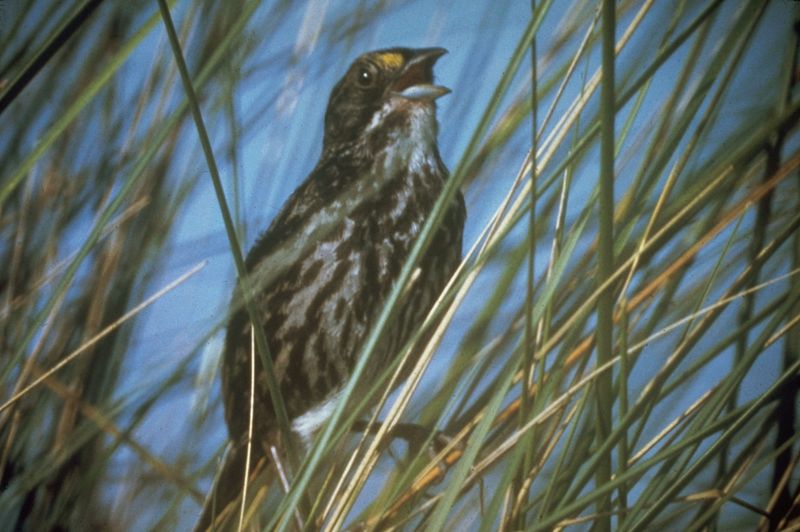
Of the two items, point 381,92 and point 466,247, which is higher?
point 381,92

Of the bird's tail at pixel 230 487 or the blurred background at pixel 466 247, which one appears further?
the bird's tail at pixel 230 487

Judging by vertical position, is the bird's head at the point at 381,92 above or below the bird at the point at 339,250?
above

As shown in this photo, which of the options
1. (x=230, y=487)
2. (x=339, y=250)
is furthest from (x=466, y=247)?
(x=230, y=487)

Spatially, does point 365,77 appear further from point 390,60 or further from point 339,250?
point 339,250

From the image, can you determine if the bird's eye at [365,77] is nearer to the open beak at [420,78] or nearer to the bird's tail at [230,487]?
the open beak at [420,78]

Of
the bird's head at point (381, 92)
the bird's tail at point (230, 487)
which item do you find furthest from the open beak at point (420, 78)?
the bird's tail at point (230, 487)

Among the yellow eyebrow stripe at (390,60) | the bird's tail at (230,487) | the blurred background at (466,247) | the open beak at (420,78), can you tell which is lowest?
the bird's tail at (230,487)
